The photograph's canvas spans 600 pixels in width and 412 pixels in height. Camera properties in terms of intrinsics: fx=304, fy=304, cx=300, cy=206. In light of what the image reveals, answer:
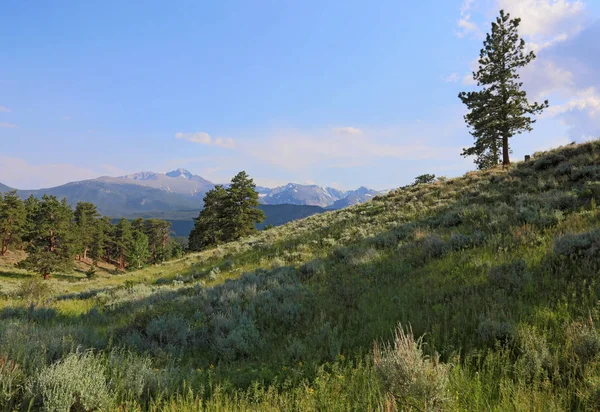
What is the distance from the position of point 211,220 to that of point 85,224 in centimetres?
3577

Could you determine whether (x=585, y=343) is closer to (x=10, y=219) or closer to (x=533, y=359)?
(x=533, y=359)

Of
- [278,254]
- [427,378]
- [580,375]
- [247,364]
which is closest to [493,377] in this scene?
[580,375]

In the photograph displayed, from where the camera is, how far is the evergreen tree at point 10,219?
5756cm

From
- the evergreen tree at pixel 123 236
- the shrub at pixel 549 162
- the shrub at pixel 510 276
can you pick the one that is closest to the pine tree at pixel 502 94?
the shrub at pixel 549 162

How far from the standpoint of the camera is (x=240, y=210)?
51469 millimetres

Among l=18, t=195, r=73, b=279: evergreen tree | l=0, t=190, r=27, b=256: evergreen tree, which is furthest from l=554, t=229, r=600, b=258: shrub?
l=0, t=190, r=27, b=256: evergreen tree

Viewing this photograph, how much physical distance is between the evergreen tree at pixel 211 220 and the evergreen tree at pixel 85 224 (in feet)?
88.6

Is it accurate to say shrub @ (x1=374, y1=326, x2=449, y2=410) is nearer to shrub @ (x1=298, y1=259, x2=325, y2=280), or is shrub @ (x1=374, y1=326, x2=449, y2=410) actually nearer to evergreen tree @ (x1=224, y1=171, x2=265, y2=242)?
shrub @ (x1=298, y1=259, x2=325, y2=280)

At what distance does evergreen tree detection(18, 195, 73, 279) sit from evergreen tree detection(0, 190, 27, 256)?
1403 cm

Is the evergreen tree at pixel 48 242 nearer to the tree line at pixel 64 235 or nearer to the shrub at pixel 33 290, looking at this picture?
the tree line at pixel 64 235

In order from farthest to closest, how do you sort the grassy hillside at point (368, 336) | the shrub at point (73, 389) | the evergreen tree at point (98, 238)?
the evergreen tree at point (98, 238) < the grassy hillside at point (368, 336) < the shrub at point (73, 389)

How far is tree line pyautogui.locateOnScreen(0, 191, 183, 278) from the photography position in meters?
46.7

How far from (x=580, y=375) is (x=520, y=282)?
99.1 inches

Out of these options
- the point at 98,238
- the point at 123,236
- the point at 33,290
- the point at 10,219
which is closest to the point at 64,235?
the point at 10,219
